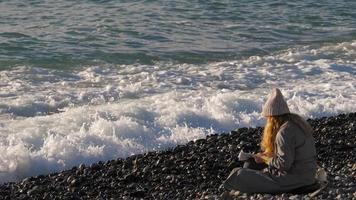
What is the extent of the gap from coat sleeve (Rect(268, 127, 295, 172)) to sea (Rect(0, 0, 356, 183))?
13.6 feet

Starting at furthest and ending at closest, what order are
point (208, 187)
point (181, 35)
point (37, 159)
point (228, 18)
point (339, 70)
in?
point (228, 18) → point (181, 35) → point (339, 70) → point (37, 159) → point (208, 187)

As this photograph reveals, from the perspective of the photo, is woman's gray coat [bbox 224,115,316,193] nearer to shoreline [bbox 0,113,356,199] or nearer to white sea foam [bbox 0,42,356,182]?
shoreline [bbox 0,113,356,199]

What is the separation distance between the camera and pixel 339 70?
1777 cm

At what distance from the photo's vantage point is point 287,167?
26.0ft

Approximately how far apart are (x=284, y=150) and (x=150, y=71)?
9858 mm

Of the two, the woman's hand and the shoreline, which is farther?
the shoreline

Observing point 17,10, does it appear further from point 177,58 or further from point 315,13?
point 315,13

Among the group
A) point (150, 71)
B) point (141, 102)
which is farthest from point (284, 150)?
point (150, 71)

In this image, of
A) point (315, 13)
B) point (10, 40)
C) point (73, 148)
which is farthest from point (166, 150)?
point (315, 13)

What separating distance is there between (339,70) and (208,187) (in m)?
9.30

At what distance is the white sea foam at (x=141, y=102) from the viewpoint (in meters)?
11.8

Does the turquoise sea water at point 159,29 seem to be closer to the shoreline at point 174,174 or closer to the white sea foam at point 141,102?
the white sea foam at point 141,102

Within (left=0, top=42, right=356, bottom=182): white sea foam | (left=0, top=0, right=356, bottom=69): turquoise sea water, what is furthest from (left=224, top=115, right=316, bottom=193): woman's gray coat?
(left=0, top=0, right=356, bottom=69): turquoise sea water

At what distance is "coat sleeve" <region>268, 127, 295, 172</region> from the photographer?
7758 millimetres
